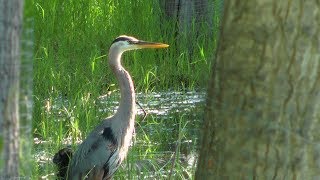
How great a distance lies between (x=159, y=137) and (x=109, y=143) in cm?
40

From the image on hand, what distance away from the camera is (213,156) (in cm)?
309

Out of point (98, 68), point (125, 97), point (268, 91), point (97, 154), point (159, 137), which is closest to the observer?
point (268, 91)

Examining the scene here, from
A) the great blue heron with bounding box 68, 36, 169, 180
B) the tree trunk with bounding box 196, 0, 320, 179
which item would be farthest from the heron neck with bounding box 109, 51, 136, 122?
the tree trunk with bounding box 196, 0, 320, 179

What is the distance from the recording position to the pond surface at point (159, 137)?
17.4ft

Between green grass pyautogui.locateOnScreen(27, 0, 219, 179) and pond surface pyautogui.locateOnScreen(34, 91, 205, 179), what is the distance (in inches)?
0.4

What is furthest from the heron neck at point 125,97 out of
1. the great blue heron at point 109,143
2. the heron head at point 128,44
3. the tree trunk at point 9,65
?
the tree trunk at point 9,65

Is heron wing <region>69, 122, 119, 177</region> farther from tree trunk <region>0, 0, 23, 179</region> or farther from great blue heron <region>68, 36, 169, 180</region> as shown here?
tree trunk <region>0, 0, 23, 179</region>

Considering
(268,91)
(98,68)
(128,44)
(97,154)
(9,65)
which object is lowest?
(97,154)

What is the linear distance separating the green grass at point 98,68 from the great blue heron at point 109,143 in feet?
0.32

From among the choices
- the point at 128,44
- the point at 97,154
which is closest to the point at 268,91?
the point at 97,154

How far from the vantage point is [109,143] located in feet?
19.5

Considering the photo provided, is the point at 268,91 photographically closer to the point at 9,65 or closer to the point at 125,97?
the point at 9,65

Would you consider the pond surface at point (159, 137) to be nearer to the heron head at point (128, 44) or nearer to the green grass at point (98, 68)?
the green grass at point (98, 68)

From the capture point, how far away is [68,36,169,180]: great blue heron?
573 centimetres
